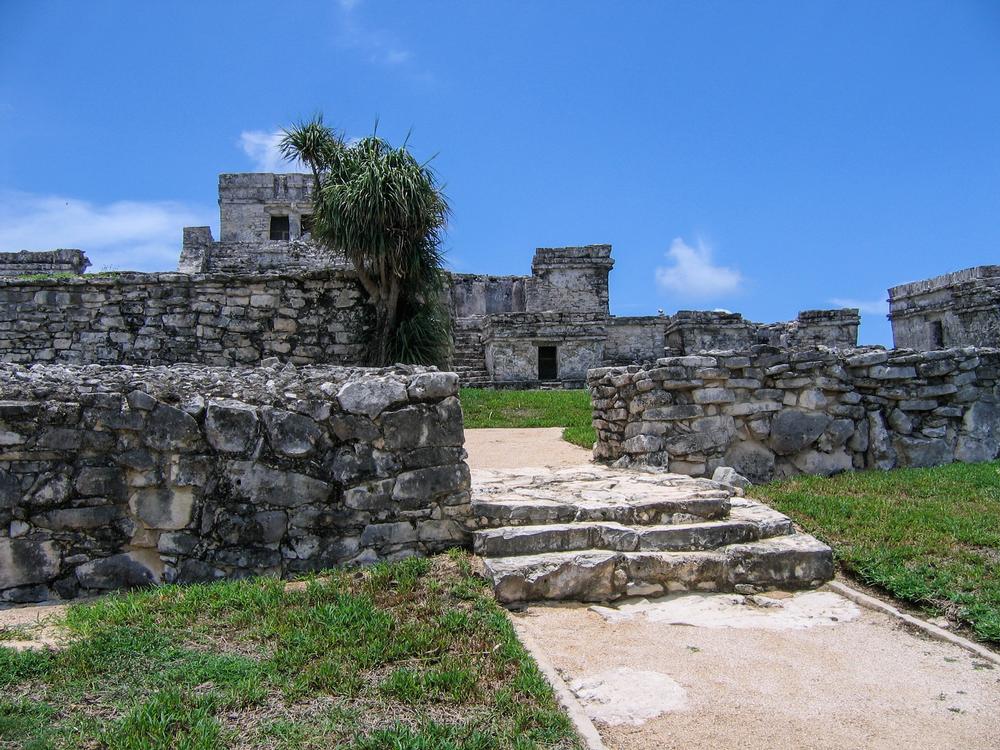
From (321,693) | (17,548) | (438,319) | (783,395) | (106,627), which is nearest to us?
(321,693)

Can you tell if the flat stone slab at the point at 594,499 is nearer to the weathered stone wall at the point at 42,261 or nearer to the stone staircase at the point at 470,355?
the stone staircase at the point at 470,355

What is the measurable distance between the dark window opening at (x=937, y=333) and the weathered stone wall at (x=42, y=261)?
21752 millimetres

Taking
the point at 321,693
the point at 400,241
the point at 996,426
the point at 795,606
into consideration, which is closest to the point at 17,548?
the point at 321,693

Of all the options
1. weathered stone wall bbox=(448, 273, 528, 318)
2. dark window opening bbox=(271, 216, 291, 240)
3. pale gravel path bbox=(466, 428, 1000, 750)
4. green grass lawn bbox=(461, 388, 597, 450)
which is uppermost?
dark window opening bbox=(271, 216, 291, 240)

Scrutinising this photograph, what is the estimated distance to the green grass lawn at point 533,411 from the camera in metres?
11.1

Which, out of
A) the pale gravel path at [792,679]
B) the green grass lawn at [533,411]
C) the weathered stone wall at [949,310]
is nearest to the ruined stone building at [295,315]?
the weathered stone wall at [949,310]

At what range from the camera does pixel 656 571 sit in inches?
176

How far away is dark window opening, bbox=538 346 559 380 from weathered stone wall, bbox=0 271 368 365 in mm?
10191

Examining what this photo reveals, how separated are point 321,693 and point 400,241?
23.4ft

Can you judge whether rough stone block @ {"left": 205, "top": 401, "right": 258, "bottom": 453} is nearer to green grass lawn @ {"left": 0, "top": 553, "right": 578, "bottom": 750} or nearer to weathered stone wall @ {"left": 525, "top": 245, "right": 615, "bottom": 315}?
green grass lawn @ {"left": 0, "top": 553, "right": 578, "bottom": 750}

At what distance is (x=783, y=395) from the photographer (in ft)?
24.1

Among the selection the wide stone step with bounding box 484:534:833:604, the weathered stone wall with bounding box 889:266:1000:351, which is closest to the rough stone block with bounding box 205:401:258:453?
the wide stone step with bounding box 484:534:833:604

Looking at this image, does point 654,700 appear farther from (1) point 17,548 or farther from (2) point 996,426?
(2) point 996,426

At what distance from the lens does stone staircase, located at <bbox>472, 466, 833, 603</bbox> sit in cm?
434
